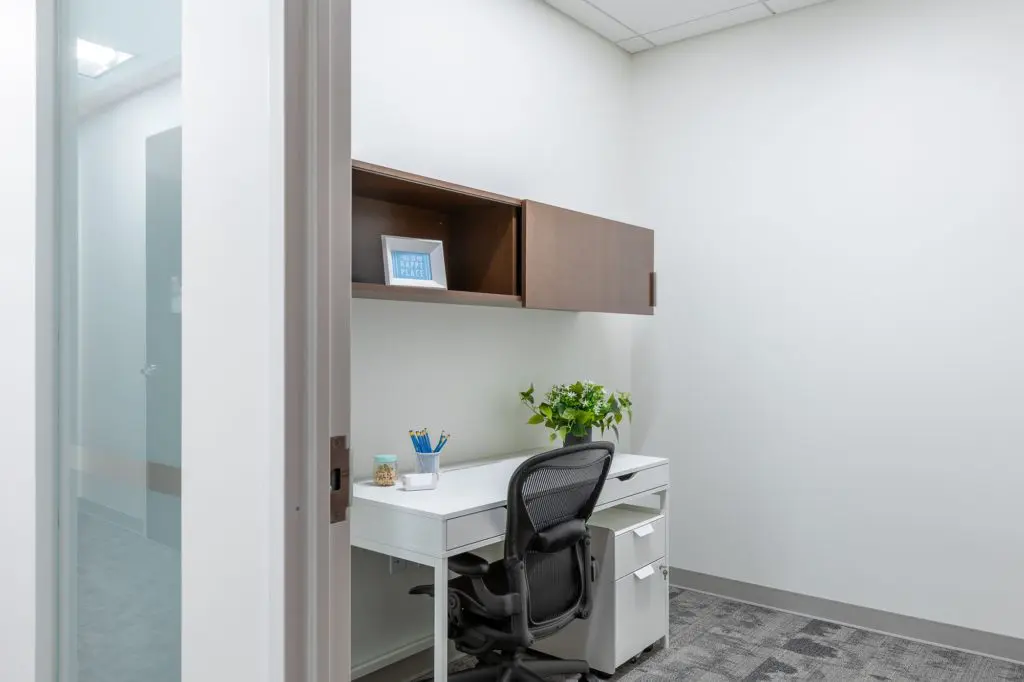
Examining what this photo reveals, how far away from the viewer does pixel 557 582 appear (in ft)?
7.79

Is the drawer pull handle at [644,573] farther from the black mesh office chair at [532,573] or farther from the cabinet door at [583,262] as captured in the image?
the cabinet door at [583,262]

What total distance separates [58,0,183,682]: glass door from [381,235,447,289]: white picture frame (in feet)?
3.71

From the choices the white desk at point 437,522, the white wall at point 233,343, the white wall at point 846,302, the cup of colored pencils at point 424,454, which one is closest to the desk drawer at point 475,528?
the white desk at point 437,522

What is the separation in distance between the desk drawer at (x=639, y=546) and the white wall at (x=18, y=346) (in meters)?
1.86

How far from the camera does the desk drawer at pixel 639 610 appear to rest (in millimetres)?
2684

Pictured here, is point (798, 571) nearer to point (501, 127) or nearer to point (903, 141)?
point (903, 141)

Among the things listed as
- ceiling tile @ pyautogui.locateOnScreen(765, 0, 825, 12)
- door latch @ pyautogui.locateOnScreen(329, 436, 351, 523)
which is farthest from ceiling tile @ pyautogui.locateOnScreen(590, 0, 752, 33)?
door latch @ pyautogui.locateOnScreen(329, 436, 351, 523)

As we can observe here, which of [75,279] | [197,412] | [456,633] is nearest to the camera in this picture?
[197,412]

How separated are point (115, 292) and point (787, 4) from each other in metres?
3.21

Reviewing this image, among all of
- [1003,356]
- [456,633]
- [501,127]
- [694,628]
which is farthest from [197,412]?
[1003,356]

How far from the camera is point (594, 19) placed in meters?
3.51

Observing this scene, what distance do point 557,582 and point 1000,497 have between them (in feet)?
6.18

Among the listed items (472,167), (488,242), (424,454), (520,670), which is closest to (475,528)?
(424,454)

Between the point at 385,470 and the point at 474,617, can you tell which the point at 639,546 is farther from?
the point at 385,470
